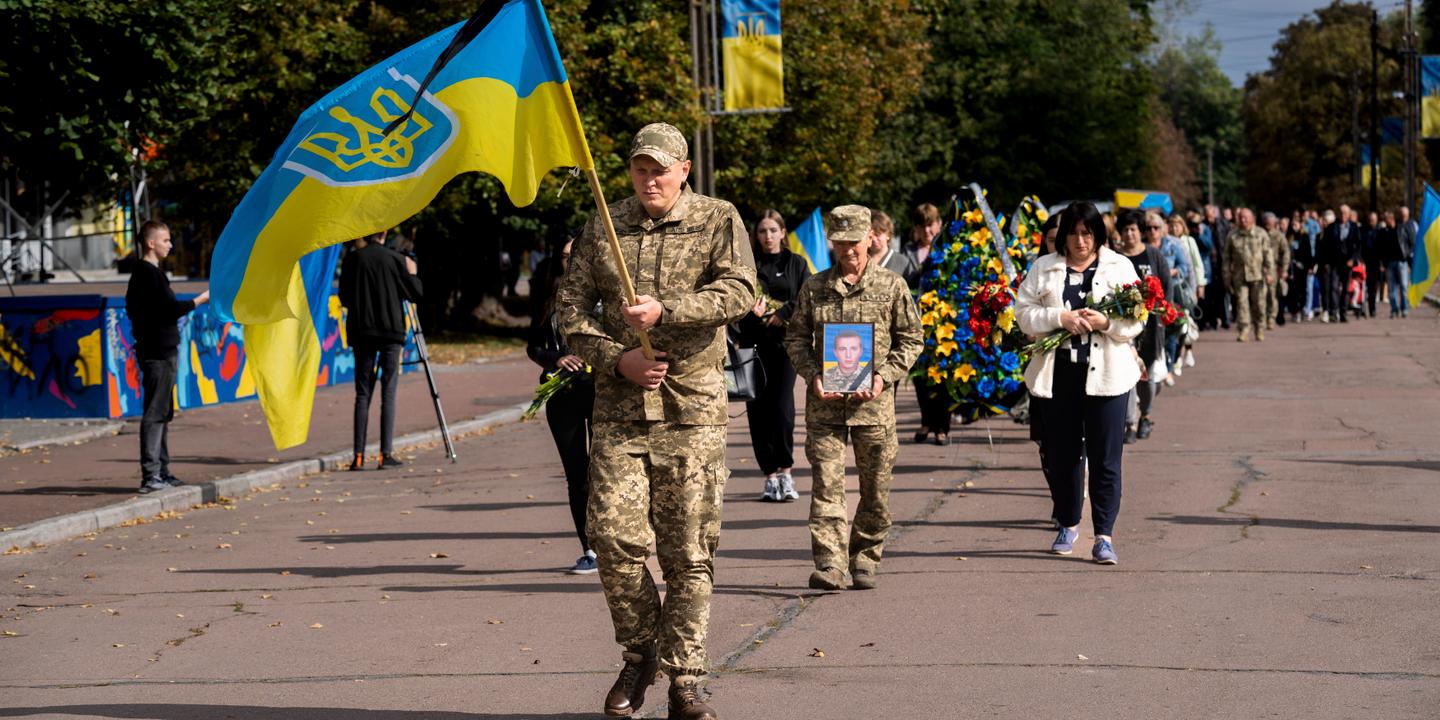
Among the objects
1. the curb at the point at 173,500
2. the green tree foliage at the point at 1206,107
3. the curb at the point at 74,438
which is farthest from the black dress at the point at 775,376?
the green tree foliage at the point at 1206,107

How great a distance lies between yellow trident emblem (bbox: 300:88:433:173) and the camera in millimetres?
6938

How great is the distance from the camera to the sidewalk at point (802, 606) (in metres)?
6.32

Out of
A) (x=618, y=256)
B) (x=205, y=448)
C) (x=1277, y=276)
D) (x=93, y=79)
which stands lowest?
(x=205, y=448)

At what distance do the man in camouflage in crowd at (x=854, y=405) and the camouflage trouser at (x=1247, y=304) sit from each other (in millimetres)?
19169

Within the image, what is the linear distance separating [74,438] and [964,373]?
8134mm

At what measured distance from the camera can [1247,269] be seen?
1037 inches

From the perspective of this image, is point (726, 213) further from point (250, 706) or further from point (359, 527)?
point (359, 527)

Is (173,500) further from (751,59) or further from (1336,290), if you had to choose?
(1336,290)

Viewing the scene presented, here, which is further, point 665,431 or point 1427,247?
point 1427,247

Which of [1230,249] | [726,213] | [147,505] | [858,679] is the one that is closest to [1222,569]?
[858,679]

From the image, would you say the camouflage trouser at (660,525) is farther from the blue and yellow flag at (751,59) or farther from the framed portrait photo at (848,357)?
the blue and yellow flag at (751,59)

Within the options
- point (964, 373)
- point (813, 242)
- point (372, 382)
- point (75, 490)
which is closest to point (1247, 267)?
point (813, 242)

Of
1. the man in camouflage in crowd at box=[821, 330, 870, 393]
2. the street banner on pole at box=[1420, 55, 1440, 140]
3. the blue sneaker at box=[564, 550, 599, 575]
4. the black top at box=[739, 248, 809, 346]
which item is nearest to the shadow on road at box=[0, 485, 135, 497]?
the black top at box=[739, 248, 809, 346]

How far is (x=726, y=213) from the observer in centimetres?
598
